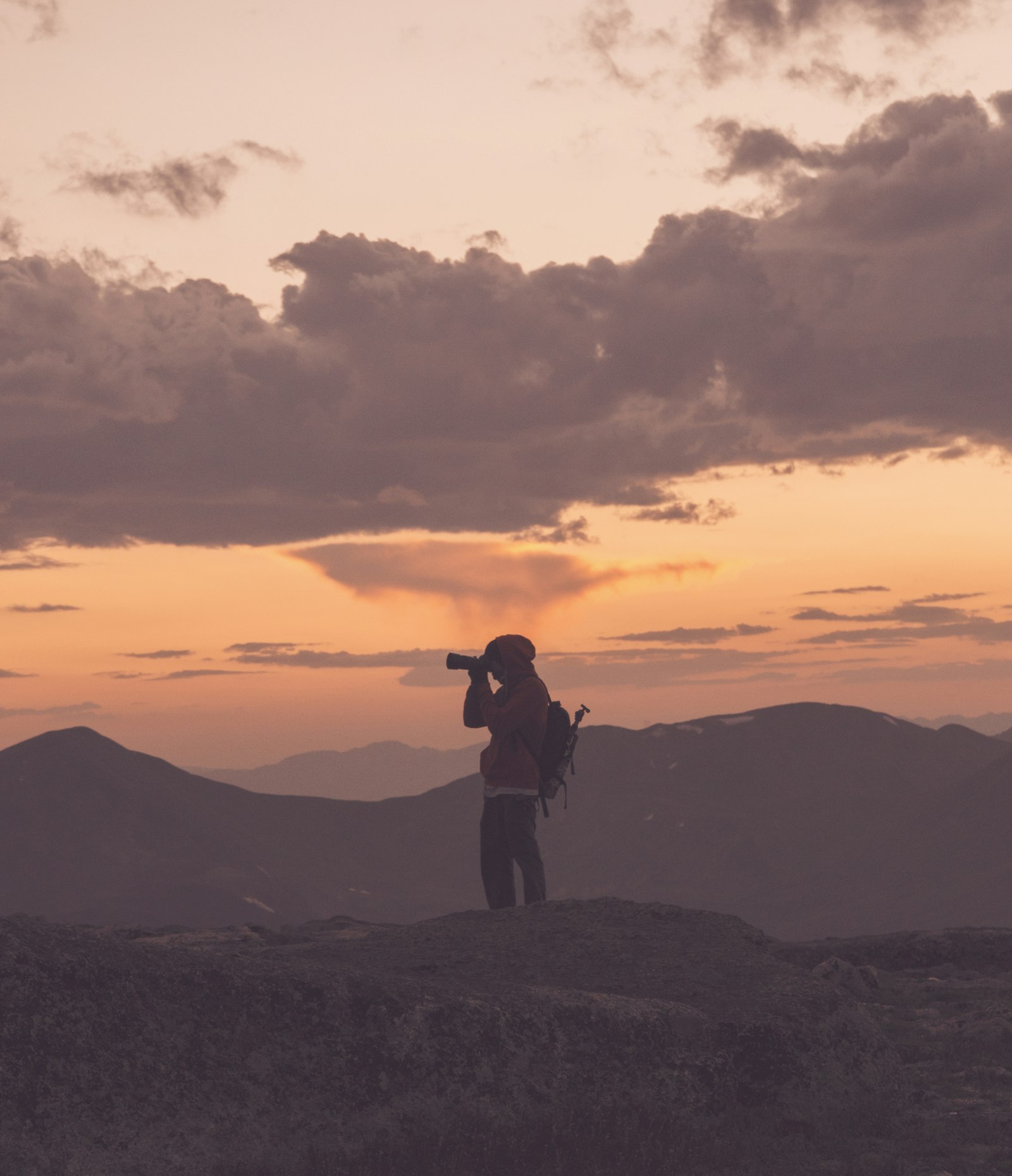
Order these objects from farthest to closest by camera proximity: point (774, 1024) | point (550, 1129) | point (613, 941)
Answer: point (613, 941) → point (774, 1024) → point (550, 1129)

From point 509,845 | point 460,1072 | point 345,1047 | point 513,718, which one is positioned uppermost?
point 513,718

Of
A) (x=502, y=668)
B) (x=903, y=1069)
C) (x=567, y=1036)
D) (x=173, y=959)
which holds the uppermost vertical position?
(x=502, y=668)

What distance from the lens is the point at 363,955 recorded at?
1141 cm

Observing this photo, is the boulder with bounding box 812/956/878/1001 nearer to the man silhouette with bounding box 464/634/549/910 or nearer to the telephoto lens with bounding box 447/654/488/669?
the man silhouette with bounding box 464/634/549/910

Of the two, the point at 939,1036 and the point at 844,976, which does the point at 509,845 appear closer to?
the point at 844,976

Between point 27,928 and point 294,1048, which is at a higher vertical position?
point 27,928

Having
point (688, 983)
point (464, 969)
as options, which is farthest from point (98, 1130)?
point (688, 983)

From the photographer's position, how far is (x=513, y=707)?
46.5 ft

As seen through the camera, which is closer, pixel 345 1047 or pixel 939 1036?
pixel 345 1047

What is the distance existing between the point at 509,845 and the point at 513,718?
131cm

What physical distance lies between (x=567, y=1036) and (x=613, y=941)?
2611 millimetres

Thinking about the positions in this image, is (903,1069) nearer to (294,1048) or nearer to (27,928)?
(294,1048)

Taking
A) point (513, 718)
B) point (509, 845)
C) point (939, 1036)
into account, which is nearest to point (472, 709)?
point (513, 718)

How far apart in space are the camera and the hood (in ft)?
0.67
